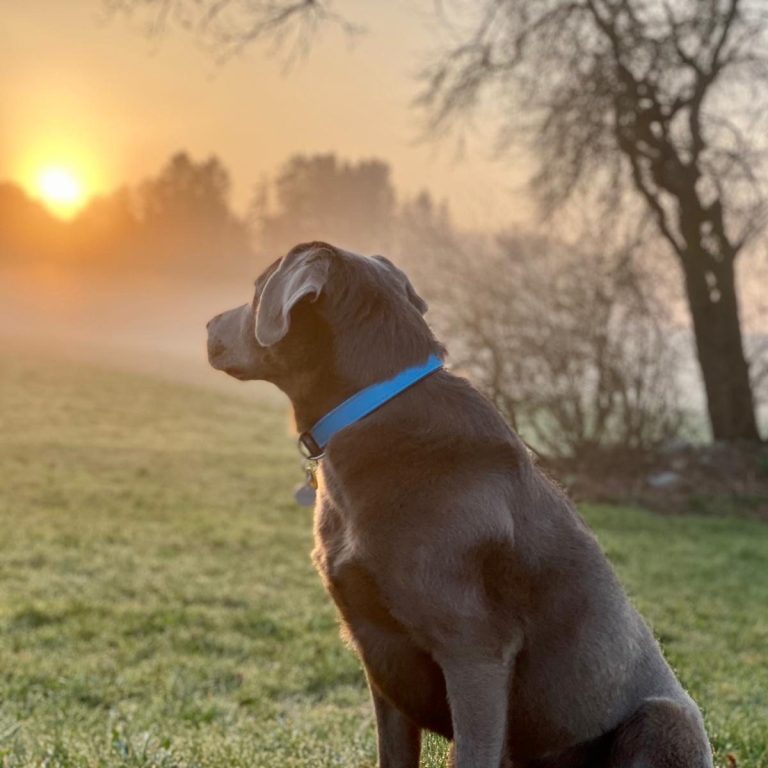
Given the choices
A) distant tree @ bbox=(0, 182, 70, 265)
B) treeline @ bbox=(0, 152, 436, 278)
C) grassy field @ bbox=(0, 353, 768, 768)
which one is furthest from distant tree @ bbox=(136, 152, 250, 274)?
grassy field @ bbox=(0, 353, 768, 768)

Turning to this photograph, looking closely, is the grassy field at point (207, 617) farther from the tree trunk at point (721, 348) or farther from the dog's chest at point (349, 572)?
the tree trunk at point (721, 348)

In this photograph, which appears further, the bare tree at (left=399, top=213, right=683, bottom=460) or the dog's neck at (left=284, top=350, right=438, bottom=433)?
the bare tree at (left=399, top=213, right=683, bottom=460)

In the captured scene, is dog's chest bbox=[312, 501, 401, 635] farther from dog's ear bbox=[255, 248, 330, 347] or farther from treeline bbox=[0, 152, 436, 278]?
treeline bbox=[0, 152, 436, 278]

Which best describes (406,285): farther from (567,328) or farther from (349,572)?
(567,328)

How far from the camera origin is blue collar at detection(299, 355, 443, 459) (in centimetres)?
293

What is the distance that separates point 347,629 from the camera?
3018mm

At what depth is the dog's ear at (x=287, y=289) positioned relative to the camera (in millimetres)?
2828

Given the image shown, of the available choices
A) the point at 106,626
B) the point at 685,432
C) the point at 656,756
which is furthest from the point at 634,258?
the point at 656,756

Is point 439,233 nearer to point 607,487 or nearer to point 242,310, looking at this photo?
point 607,487

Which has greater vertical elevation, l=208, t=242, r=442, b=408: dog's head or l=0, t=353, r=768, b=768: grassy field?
l=208, t=242, r=442, b=408: dog's head

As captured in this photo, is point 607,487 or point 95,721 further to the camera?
point 607,487

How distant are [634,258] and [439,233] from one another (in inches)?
123

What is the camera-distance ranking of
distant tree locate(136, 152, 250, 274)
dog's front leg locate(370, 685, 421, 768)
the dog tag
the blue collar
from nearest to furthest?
the blue collar, dog's front leg locate(370, 685, 421, 768), the dog tag, distant tree locate(136, 152, 250, 274)

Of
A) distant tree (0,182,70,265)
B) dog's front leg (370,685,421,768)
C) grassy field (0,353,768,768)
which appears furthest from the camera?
distant tree (0,182,70,265)
